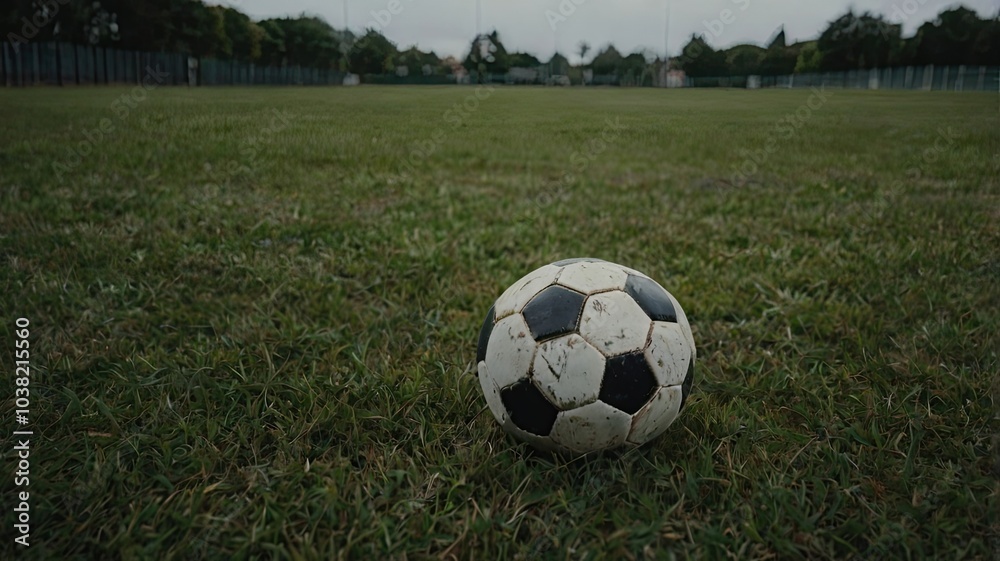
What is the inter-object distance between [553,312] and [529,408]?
0.26m

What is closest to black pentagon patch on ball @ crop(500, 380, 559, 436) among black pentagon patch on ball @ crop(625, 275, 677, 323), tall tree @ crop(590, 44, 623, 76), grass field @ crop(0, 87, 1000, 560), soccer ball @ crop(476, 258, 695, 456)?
soccer ball @ crop(476, 258, 695, 456)

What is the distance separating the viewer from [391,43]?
9.91 m

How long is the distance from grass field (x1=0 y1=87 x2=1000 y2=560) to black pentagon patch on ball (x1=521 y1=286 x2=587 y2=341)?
0.36 m

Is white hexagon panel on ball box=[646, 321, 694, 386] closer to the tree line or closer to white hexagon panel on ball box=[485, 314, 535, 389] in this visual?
white hexagon panel on ball box=[485, 314, 535, 389]

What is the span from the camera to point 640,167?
20.7ft

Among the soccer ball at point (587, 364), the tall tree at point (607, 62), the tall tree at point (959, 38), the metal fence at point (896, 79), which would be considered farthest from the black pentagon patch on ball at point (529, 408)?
the tall tree at point (607, 62)

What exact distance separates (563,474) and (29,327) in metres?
2.30

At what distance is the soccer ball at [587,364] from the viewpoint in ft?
5.08

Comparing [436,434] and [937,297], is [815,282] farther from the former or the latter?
[436,434]

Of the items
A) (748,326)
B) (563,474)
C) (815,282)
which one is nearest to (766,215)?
(815,282)

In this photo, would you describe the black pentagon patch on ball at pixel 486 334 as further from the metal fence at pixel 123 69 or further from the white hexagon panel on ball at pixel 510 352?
the metal fence at pixel 123 69

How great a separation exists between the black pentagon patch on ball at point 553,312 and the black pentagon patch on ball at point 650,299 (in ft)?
0.52

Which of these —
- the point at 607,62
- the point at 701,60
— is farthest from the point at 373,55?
the point at 701,60

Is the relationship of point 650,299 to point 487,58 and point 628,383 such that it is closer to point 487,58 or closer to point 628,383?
point 628,383
